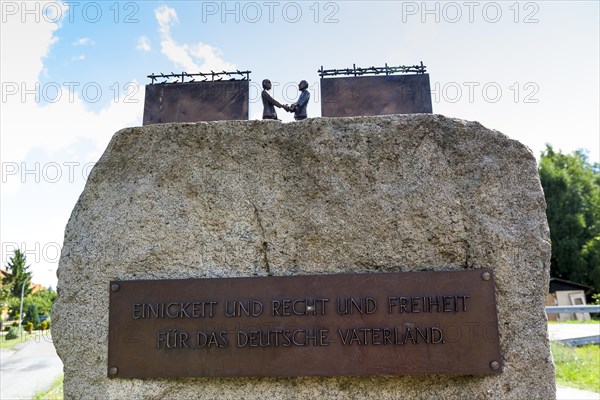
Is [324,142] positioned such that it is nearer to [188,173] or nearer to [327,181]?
[327,181]

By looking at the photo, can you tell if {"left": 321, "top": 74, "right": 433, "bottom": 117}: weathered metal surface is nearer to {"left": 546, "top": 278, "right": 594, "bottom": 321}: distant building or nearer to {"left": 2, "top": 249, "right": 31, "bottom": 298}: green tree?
{"left": 546, "top": 278, "right": 594, "bottom": 321}: distant building

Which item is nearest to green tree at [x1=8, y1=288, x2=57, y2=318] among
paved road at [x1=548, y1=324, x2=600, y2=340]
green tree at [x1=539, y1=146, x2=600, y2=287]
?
paved road at [x1=548, y1=324, x2=600, y2=340]

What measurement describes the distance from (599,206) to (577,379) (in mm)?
28596

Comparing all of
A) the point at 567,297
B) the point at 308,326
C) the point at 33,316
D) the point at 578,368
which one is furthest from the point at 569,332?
the point at 33,316

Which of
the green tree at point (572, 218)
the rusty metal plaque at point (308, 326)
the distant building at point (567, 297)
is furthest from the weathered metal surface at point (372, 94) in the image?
the green tree at point (572, 218)

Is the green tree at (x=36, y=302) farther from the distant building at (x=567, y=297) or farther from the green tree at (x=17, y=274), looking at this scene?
the distant building at (x=567, y=297)

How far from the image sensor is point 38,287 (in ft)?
180

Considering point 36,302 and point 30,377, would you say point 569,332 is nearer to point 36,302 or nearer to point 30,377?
point 30,377

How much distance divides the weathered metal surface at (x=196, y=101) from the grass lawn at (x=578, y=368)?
564cm

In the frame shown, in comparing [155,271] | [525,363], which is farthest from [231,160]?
[525,363]

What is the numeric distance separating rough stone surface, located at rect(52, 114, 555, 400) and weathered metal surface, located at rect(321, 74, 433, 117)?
88.7 inches

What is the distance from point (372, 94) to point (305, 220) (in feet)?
8.69

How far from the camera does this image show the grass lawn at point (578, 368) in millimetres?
6254

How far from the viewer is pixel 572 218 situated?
28844 mm
